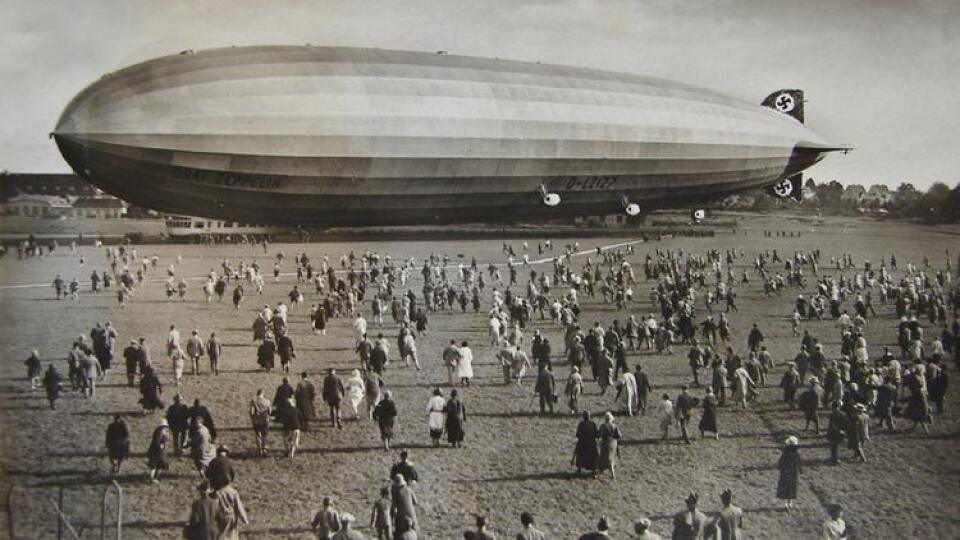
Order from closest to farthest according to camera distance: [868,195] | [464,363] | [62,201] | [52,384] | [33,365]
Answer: [52,384]
[33,365]
[464,363]
[62,201]
[868,195]

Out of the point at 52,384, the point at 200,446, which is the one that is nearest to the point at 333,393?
the point at 200,446

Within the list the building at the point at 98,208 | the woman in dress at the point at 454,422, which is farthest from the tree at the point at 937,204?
the building at the point at 98,208

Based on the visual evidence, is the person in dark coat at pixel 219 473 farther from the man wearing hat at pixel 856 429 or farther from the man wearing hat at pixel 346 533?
the man wearing hat at pixel 856 429

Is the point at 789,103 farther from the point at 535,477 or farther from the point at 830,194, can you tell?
the point at 830,194

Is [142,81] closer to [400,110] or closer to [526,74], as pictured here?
[400,110]

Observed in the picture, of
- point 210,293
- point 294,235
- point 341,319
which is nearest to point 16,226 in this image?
point 294,235

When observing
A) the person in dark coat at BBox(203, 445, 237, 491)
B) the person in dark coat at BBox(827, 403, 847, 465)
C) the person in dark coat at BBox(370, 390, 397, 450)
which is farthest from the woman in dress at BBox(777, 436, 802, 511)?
the person in dark coat at BBox(203, 445, 237, 491)
